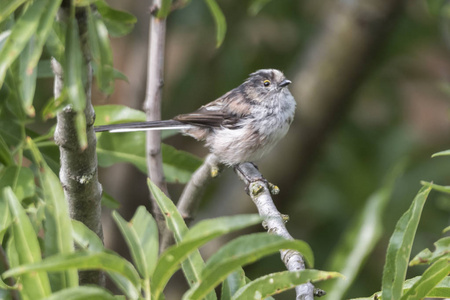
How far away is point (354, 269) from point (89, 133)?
100cm

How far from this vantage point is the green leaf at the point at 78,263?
1.38 meters

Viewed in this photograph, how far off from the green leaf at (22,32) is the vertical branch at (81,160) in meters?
0.12

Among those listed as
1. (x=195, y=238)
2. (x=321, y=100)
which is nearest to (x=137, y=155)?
(x=195, y=238)

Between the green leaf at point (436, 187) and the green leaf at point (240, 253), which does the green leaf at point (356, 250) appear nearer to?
the green leaf at point (436, 187)

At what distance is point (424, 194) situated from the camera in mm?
2006

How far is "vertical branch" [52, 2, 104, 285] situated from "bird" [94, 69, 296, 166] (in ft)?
5.78

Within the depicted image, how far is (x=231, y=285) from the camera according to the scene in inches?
77.1

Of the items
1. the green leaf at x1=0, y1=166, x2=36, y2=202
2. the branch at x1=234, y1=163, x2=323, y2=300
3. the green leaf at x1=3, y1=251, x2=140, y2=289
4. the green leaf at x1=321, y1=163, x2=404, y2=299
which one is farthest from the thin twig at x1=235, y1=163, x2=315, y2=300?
the green leaf at x1=0, y1=166, x2=36, y2=202

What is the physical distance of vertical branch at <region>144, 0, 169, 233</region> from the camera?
322 cm

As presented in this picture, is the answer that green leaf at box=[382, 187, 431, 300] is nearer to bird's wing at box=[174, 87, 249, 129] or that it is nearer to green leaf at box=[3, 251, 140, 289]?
green leaf at box=[3, 251, 140, 289]

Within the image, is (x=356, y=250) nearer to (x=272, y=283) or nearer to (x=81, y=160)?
(x=272, y=283)

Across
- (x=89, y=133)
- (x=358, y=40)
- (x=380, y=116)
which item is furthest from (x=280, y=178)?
(x=89, y=133)

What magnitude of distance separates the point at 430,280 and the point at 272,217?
0.57 m

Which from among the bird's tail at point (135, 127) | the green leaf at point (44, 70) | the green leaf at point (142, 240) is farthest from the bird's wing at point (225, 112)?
the green leaf at point (142, 240)
